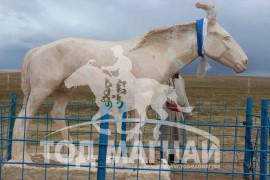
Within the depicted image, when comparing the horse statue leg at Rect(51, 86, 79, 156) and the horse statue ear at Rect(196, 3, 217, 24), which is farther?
the horse statue leg at Rect(51, 86, 79, 156)

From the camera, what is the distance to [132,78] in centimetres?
445

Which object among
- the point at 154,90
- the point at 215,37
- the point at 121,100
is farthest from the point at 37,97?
the point at 215,37

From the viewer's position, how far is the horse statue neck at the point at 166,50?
4496 mm

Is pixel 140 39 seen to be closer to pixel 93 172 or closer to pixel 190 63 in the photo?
pixel 190 63

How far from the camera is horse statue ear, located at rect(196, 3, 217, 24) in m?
4.41

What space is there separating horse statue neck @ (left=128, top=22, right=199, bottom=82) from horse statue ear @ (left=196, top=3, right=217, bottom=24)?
201 millimetres

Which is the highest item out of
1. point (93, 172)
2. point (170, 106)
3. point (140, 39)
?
point (140, 39)

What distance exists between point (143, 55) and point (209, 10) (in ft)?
3.14

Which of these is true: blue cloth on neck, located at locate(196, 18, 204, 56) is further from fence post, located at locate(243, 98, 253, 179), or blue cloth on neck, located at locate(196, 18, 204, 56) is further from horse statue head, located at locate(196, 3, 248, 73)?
fence post, located at locate(243, 98, 253, 179)

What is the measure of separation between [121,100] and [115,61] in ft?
1.59

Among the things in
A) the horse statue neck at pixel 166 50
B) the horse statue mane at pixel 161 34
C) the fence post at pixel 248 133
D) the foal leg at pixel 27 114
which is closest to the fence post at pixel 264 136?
the fence post at pixel 248 133

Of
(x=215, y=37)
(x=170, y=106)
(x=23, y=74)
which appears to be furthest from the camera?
(x=170, y=106)

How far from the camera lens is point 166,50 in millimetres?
4602

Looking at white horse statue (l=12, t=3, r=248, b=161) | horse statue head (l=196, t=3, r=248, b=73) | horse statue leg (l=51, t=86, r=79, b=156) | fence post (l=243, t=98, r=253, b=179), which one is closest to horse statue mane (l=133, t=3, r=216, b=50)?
white horse statue (l=12, t=3, r=248, b=161)
